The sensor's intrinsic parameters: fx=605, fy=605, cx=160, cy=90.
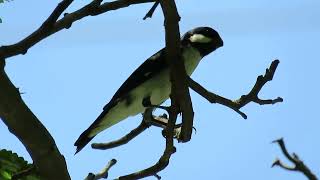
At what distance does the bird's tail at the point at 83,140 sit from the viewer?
470 cm

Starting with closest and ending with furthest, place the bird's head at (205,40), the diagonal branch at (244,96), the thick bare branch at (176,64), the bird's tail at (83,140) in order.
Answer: the thick bare branch at (176,64), the diagonal branch at (244,96), the bird's tail at (83,140), the bird's head at (205,40)

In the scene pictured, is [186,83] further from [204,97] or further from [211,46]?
[211,46]

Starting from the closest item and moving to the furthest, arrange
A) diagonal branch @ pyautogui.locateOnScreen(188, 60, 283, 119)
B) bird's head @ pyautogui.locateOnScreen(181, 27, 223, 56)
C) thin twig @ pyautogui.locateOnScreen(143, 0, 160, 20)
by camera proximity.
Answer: diagonal branch @ pyautogui.locateOnScreen(188, 60, 283, 119) < thin twig @ pyautogui.locateOnScreen(143, 0, 160, 20) < bird's head @ pyautogui.locateOnScreen(181, 27, 223, 56)

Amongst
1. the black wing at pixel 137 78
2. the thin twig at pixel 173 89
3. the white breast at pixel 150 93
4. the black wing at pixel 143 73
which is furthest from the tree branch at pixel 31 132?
the black wing at pixel 143 73

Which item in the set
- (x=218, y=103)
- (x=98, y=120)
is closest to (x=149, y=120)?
(x=218, y=103)

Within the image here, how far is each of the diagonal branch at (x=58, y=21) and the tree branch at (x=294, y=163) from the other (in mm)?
1846

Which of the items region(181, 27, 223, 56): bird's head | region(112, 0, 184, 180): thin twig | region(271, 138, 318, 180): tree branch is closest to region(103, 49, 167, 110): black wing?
region(181, 27, 223, 56): bird's head

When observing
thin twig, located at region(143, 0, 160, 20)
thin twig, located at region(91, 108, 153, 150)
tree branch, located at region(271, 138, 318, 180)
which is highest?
thin twig, located at region(143, 0, 160, 20)

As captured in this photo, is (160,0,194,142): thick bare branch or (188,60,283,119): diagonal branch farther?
(188,60,283,119): diagonal branch

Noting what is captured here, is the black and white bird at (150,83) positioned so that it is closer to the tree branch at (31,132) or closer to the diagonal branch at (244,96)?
the diagonal branch at (244,96)

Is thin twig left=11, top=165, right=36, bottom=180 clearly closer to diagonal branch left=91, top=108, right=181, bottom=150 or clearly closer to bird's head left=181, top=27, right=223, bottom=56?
diagonal branch left=91, top=108, right=181, bottom=150

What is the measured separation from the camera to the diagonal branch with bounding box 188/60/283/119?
338 cm

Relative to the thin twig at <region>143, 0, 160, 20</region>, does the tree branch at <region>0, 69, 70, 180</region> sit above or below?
below

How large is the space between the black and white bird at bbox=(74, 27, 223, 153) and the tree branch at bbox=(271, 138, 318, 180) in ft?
10.8
